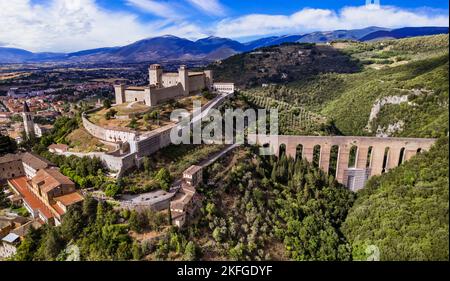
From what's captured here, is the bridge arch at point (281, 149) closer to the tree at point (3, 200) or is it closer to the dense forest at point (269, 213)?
the dense forest at point (269, 213)

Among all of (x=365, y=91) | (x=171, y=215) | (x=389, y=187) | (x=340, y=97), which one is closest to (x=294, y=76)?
(x=340, y=97)

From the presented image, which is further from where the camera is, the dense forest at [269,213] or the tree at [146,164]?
the tree at [146,164]

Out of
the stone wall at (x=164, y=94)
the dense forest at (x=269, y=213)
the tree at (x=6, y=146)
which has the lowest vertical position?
the dense forest at (x=269, y=213)

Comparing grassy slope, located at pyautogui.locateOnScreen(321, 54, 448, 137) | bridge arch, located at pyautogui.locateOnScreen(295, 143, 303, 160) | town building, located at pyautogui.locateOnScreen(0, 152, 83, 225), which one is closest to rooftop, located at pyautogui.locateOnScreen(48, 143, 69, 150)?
town building, located at pyautogui.locateOnScreen(0, 152, 83, 225)

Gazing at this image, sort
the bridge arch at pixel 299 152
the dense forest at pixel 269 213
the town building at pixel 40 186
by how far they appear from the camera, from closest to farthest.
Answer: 1. the dense forest at pixel 269 213
2. the town building at pixel 40 186
3. the bridge arch at pixel 299 152

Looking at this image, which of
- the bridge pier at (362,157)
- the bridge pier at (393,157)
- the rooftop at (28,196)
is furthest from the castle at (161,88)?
the bridge pier at (393,157)

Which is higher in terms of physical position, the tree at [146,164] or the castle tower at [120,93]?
the castle tower at [120,93]

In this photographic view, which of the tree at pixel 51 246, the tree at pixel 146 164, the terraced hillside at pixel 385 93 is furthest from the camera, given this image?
the terraced hillside at pixel 385 93

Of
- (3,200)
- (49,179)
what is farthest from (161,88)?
(3,200)
